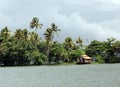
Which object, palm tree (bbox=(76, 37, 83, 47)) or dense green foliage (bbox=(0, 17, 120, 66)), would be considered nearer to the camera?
dense green foliage (bbox=(0, 17, 120, 66))

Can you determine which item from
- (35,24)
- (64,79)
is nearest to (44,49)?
(35,24)

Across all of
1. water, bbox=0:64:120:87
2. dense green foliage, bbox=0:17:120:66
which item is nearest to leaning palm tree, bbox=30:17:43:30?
dense green foliage, bbox=0:17:120:66

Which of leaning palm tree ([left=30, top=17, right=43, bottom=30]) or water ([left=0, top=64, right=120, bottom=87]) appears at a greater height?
leaning palm tree ([left=30, top=17, right=43, bottom=30])

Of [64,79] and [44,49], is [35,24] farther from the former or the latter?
[64,79]

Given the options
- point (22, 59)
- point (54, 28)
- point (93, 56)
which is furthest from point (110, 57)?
point (22, 59)

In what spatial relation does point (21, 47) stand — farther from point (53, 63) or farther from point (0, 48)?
point (53, 63)

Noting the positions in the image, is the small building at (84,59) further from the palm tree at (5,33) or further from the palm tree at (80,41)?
the palm tree at (5,33)

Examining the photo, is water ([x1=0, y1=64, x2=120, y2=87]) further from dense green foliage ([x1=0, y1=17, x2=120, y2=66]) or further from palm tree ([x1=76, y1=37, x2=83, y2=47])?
palm tree ([x1=76, y1=37, x2=83, y2=47])

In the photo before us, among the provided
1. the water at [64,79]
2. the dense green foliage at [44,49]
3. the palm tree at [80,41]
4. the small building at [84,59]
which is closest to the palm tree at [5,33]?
the dense green foliage at [44,49]

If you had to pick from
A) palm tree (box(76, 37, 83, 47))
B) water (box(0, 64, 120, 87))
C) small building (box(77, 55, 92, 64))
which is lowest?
water (box(0, 64, 120, 87))

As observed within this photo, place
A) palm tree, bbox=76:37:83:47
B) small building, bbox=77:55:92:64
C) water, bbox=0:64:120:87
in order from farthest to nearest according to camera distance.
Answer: palm tree, bbox=76:37:83:47 < small building, bbox=77:55:92:64 < water, bbox=0:64:120:87

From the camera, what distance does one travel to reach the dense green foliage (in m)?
134

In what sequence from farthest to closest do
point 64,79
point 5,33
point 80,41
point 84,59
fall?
point 80,41
point 84,59
point 5,33
point 64,79

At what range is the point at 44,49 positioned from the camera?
479 ft
